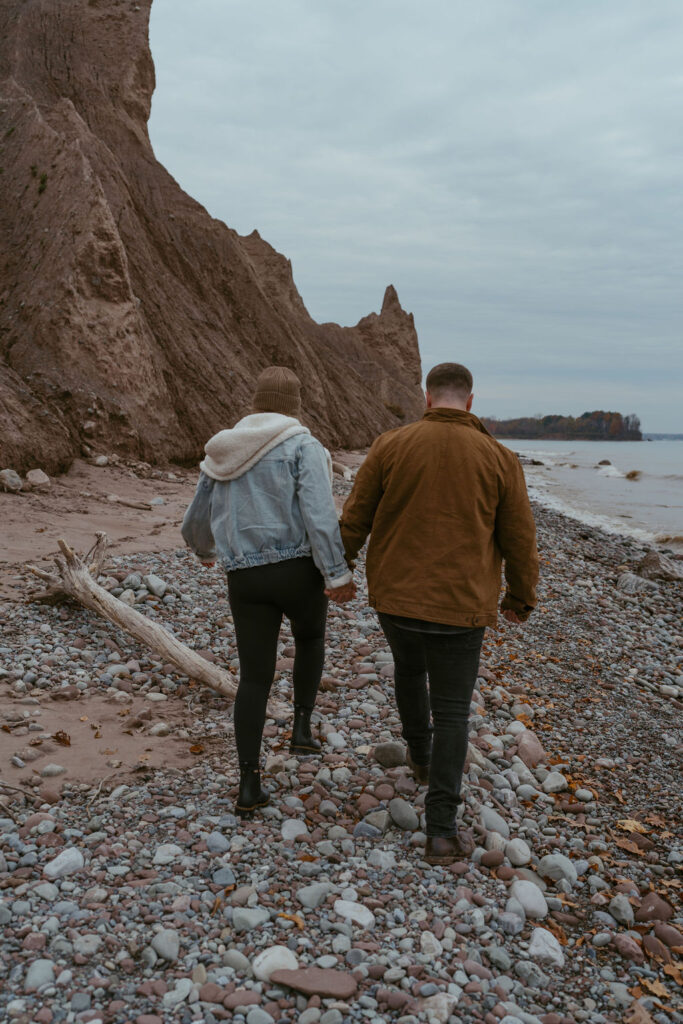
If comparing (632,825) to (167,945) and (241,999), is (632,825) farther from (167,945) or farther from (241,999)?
(167,945)

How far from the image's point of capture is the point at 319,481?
134 inches

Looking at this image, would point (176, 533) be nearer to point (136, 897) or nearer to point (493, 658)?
point (493, 658)

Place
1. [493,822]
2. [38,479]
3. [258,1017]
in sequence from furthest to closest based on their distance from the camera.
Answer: [38,479], [493,822], [258,1017]

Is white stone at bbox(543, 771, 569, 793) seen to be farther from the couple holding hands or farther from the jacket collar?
the jacket collar

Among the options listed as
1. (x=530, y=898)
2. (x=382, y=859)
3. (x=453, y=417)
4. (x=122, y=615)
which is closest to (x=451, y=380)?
(x=453, y=417)

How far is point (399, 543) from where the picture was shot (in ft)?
10.8

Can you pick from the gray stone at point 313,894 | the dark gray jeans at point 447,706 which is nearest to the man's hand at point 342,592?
the dark gray jeans at point 447,706

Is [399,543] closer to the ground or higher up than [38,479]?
higher up

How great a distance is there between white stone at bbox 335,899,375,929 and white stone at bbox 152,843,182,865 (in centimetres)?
75

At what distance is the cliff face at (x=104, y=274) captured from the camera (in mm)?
14516

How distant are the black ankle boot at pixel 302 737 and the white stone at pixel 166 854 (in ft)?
3.34

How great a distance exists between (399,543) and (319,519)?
0.39 m

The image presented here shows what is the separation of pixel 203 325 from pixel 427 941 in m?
20.5

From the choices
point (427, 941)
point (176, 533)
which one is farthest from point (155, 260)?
point (427, 941)
